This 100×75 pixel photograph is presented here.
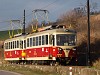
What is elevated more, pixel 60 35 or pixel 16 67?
pixel 60 35

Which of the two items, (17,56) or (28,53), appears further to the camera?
(17,56)

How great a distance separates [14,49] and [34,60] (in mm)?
7884

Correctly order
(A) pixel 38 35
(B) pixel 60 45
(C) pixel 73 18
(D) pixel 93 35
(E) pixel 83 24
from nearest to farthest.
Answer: (B) pixel 60 45 → (A) pixel 38 35 → (D) pixel 93 35 → (E) pixel 83 24 → (C) pixel 73 18

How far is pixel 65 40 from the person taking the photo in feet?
117

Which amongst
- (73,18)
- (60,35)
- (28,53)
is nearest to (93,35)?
(28,53)

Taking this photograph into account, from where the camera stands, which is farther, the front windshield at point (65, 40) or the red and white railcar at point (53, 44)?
the front windshield at point (65, 40)

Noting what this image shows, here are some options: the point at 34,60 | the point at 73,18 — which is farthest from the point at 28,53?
the point at 73,18

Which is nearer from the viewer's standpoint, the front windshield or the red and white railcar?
the red and white railcar

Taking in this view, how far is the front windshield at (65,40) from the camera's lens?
3553 centimetres

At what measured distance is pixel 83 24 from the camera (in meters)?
60.8

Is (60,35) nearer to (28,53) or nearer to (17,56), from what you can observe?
(28,53)

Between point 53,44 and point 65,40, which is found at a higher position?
point 65,40

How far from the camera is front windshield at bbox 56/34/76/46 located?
35531mm

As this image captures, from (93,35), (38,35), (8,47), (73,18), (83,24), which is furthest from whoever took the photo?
(73,18)
